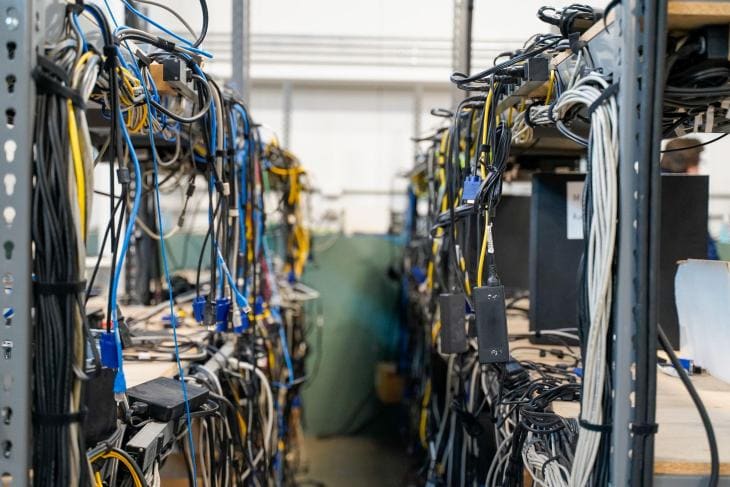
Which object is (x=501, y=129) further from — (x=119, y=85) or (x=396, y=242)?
(x=396, y=242)

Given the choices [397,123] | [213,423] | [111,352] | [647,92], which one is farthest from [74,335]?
[397,123]

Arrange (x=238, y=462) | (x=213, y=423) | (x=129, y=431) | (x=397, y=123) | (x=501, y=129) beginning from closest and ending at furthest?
(x=129, y=431) < (x=501, y=129) < (x=213, y=423) < (x=238, y=462) < (x=397, y=123)

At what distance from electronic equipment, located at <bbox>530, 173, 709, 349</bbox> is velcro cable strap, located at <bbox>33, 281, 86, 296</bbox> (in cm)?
122

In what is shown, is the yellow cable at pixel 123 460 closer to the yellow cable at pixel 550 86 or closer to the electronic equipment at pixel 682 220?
the yellow cable at pixel 550 86

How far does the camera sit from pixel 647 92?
2.27 ft

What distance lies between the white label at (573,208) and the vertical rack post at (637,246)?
86 cm

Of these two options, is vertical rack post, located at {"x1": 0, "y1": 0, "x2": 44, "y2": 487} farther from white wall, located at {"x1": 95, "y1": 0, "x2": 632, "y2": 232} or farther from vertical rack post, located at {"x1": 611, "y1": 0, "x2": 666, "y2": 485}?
white wall, located at {"x1": 95, "y1": 0, "x2": 632, "y2": 232}

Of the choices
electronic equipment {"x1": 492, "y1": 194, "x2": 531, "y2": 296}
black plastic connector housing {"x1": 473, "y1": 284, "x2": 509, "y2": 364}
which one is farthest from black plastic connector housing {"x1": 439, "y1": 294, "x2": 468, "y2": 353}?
electronic equipment {"x1": 492, "y1": 194, "x2": 531, "y2": 296}

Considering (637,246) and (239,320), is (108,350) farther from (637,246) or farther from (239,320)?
(637,246)

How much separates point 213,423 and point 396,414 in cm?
269

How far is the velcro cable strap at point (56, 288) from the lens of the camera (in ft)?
2.17

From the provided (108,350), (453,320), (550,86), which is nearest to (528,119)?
(550,86)

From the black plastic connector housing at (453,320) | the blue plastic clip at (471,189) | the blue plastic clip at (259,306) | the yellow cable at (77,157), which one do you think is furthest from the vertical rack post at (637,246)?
the blue plastic clip at (259,306)

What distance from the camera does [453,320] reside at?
1.24m
